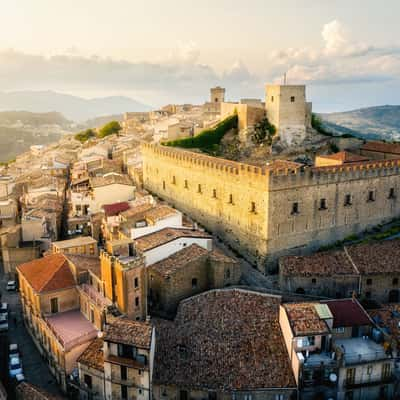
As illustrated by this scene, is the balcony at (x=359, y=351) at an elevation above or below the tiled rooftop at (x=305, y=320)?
below

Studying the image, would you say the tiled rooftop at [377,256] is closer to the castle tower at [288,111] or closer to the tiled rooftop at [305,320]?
the tiled rooftop at [305,320]

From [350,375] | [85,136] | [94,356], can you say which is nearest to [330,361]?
[350,375]

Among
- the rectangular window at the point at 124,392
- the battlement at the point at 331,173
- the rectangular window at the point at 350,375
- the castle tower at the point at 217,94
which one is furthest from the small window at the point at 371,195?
the castle tower at the point at 217,94

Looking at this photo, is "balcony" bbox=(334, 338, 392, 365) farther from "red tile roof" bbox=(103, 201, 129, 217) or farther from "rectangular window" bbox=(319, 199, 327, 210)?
"red tile roof" bbox=(103, 201, 129, 217)

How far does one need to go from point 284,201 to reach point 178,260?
7716 millimetres

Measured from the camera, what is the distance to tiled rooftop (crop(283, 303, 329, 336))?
21.5 m

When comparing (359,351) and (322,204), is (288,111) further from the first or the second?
(359,351)

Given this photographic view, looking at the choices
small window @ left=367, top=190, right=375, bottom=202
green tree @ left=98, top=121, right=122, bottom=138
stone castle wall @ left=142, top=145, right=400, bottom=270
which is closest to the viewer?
stone castle wall @ left=142, top=145, right=400, bottom=270

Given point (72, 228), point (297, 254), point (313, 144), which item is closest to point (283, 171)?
point (297, 254)

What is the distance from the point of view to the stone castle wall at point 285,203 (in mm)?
29925

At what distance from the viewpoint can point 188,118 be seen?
64875 mm

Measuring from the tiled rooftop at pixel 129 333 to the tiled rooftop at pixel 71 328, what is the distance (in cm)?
243

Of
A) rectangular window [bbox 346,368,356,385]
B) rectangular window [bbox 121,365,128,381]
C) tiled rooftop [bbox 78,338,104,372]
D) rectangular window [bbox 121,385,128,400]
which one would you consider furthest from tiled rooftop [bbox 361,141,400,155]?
rectangular window [bbox 121,385,128,400]

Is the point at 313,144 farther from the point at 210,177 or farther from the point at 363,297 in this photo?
the point at 363,297
